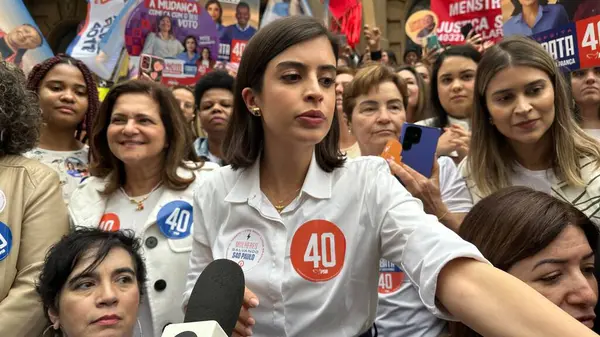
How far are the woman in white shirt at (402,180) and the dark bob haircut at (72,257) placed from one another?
106 centimetres

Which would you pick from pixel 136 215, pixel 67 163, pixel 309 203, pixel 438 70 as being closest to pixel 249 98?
pixel 309 203

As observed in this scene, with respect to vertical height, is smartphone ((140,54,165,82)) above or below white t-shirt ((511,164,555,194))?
above

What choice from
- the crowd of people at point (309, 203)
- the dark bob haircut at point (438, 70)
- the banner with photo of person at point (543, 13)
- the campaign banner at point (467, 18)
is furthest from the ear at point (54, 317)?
the campaign banner at point (467, 18)

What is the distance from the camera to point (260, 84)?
189 cm

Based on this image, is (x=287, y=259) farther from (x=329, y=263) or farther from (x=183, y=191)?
(x=183, y=191)

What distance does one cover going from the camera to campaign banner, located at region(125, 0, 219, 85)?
18.9 ft

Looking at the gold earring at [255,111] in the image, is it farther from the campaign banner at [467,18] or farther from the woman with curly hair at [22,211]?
the campaign banner at [467,18]

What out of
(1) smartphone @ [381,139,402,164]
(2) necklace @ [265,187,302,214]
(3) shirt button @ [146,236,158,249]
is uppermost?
(1) smartphone @ [381,139,402,164]

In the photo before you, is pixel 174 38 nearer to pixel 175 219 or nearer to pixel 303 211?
pixel 175 219

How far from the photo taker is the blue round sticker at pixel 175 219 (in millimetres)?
2930

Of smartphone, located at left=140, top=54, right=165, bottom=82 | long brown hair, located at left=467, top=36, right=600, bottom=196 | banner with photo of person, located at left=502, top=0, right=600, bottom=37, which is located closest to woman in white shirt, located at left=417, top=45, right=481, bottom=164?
banner with photo of person, located at left=502, top=0, right=600, bottom=37

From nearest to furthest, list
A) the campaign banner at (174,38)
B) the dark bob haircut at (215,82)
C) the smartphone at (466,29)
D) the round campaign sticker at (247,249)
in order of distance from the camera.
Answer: the round campaign sticker at (247,249) → the dark bob haircut at (215,82) → the smartphone at (466,29) → the campaign banner at (174,38)

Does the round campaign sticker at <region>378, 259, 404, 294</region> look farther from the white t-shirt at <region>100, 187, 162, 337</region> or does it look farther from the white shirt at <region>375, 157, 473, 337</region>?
the white t-shirt at <region>100, 187, 162, 337</region>

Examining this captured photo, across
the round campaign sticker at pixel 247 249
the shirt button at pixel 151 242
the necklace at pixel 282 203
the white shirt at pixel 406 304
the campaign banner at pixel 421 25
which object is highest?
the campaign banner at pixel 421 25
